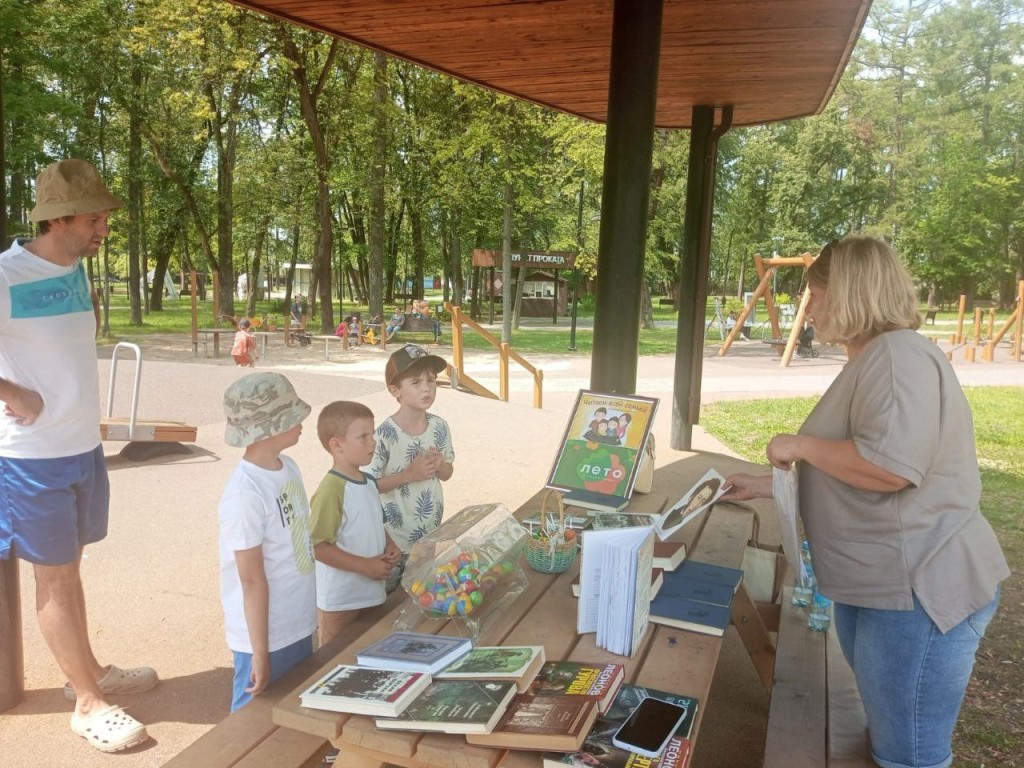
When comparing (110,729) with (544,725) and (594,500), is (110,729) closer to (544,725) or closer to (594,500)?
(594,500)

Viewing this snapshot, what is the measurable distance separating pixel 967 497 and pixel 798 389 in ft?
43.4

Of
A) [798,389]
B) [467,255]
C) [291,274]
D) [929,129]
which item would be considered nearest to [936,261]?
[929,129]

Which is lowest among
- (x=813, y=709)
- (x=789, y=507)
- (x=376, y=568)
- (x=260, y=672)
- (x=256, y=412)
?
(x=813, y=709)

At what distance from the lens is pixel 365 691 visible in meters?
1.85

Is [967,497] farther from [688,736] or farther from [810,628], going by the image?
[810,628]

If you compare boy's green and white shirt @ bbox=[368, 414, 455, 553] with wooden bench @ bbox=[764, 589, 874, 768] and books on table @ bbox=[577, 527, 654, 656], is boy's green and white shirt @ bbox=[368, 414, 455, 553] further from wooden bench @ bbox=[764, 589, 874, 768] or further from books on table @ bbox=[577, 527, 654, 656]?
wooden bench @ bbox=[764, 589, 874, 768]

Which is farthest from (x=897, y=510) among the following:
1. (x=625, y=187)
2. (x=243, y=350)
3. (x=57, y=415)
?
(x=243, y=350)

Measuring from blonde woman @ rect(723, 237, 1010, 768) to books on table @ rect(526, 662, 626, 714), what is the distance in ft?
2.24

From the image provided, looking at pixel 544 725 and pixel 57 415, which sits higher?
pixel 57 415

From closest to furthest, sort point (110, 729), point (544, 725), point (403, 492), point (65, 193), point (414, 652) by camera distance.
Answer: point (544, 725)
point (414, 652)
point (65, 193)
point (110, 729)
point (403, 492)

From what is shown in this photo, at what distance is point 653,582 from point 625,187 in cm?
225

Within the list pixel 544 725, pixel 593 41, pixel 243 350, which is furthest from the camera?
pixel 243 350

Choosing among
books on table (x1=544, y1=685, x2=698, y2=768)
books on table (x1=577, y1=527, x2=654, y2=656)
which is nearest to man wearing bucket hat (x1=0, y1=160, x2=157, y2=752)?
books on table (x1=577, y1=527, x2=654, y2=656)

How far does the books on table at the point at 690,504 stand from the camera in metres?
2.63
